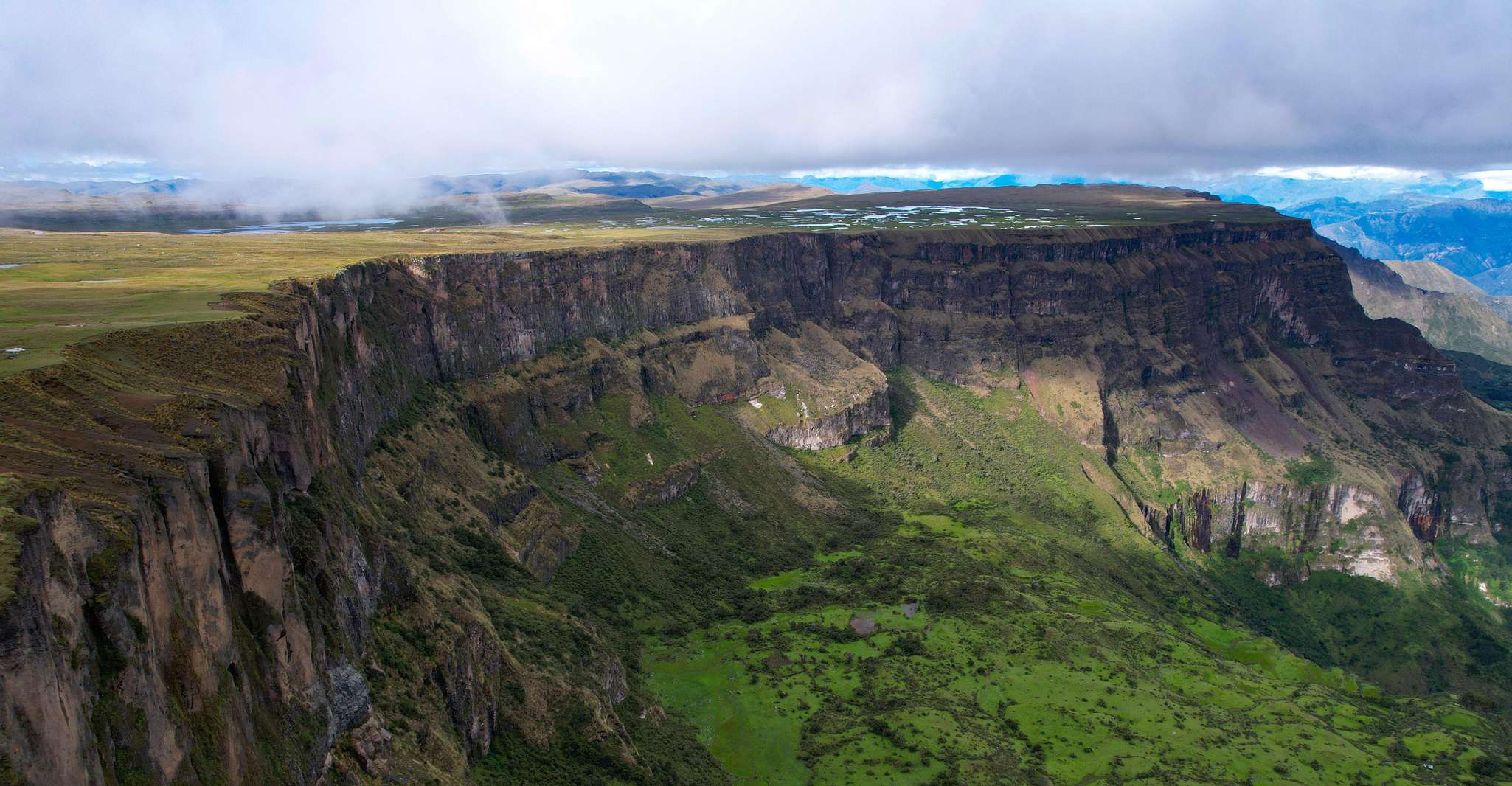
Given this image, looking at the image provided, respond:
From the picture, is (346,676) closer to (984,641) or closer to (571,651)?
(571,651)

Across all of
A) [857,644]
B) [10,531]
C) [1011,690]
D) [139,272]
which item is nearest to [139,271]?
[139,272]

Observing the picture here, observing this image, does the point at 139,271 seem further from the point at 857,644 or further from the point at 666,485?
the point at 857,644

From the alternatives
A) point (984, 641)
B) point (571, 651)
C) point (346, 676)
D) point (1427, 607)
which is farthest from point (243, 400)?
point (1427, 607)

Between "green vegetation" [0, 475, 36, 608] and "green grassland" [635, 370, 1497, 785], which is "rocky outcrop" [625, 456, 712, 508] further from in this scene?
"green vegetation" [0, 475, 36, 608]

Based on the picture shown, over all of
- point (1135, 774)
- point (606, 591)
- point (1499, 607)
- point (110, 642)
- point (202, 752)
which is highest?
point (110, 642)

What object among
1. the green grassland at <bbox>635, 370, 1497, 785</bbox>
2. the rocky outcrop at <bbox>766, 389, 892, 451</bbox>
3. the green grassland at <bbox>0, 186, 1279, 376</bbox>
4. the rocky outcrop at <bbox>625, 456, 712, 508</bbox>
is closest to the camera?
the green grassland at <bbox>0, 186, 1279, 376</bbox>

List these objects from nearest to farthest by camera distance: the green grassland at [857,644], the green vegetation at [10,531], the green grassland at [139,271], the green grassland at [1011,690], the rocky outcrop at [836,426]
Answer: the green vegetation at [10,531]
the green grassland at [139,271]
the green grassland at [857,644]
the green grassland at [1011,690]
the rocky outcrop at [836,426]

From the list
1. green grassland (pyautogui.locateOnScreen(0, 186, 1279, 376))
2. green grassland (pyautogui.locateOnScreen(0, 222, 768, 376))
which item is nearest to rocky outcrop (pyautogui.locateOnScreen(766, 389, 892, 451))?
green grassland (pyautogui.locateOnScreen(0, 222, 768, 376))

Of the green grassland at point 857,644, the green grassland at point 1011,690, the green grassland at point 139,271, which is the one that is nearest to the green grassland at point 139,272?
the green grassland at point 139,271

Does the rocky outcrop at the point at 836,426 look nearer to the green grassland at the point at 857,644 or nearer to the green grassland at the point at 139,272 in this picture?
the green grassland at the point at 857,644

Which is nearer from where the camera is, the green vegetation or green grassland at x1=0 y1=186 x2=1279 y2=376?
the green vegetation

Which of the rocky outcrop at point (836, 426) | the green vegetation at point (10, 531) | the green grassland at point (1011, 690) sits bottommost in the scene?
the green grassland at point (1011, 690)
